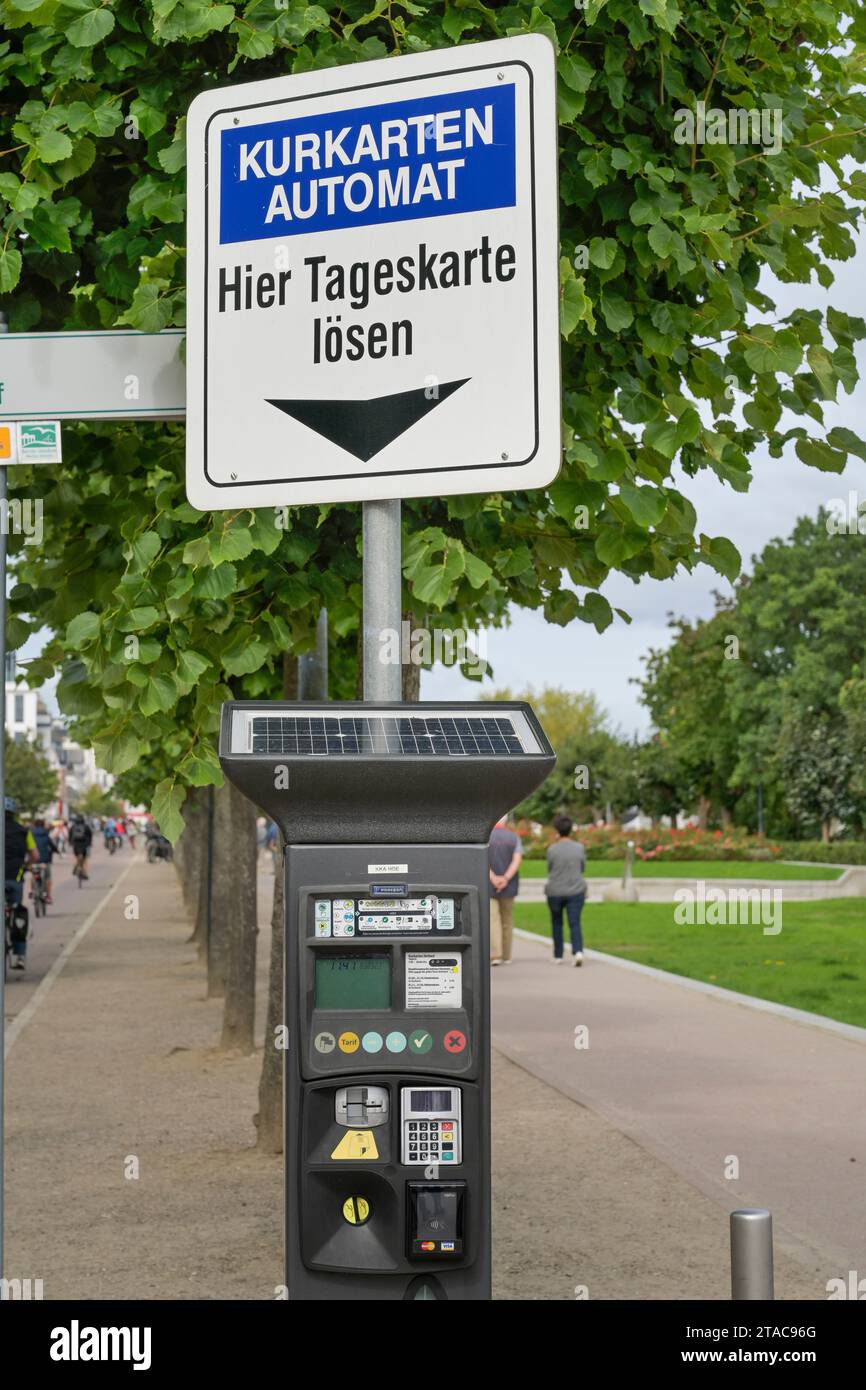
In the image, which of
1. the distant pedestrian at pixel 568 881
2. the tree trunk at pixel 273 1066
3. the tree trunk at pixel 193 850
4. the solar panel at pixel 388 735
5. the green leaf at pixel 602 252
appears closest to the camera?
the solar panel at pixel 388 735

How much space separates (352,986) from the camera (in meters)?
3.15

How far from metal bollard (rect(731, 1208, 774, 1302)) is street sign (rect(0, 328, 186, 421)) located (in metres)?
2.30

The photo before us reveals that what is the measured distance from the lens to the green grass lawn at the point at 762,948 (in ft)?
51.5

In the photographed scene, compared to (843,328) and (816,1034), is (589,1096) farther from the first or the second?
(843,328)

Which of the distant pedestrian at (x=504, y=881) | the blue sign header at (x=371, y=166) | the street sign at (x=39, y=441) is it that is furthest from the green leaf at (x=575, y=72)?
the distant pedestrian at (x=504, y=881)

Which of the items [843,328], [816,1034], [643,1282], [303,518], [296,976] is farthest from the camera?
[816,1034]

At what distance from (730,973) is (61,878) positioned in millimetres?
38813

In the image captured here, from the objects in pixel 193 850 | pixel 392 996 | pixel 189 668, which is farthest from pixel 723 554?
pixel 193 850

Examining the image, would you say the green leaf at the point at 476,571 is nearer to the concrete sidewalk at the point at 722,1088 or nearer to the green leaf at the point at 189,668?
the green leaf at the point at 189,668

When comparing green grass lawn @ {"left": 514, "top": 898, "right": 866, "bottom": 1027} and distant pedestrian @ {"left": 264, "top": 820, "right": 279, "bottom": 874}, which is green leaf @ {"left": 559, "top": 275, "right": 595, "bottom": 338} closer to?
distant pedestrian @ {"left": 264, "top": 820, "right": 279, "bottom": 874}

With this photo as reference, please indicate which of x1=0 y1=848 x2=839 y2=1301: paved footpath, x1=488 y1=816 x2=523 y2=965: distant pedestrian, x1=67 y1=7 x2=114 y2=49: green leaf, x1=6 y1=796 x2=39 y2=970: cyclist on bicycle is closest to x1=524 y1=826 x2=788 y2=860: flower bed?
x1=488 y1=816 x2=523 y2=965: distant pedestrian

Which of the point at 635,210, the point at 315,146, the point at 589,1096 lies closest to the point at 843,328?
the point at 635,210

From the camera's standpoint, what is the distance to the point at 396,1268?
10.4 ft

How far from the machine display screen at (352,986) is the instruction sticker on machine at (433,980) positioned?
1.7 inches
